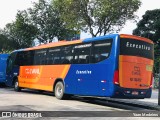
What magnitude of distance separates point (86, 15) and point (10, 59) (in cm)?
1485

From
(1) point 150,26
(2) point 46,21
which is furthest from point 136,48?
(1) point 150,26

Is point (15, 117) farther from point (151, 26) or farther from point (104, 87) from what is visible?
point (151, 26)

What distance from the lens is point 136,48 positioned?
16.2 m

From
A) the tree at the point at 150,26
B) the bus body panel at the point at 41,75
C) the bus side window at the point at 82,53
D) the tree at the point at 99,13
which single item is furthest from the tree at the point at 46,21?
the bus side window at the point at 82,53

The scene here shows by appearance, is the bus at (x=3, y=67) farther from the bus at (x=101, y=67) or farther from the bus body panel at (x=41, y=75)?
the bus at (x=101, y=67)

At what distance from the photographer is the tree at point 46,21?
49.7m

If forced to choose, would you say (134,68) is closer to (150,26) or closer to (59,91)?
(59,91)

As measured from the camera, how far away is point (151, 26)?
6166cm

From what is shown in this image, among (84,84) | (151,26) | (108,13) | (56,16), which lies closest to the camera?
(84,84)

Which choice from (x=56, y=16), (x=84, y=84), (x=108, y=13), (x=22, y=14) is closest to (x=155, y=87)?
(x=108, y=13)

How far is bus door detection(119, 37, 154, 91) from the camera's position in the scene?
51.6 ft

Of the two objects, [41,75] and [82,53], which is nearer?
[82,53]

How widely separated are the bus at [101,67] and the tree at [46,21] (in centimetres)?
2886

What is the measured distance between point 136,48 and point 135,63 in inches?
26.0
